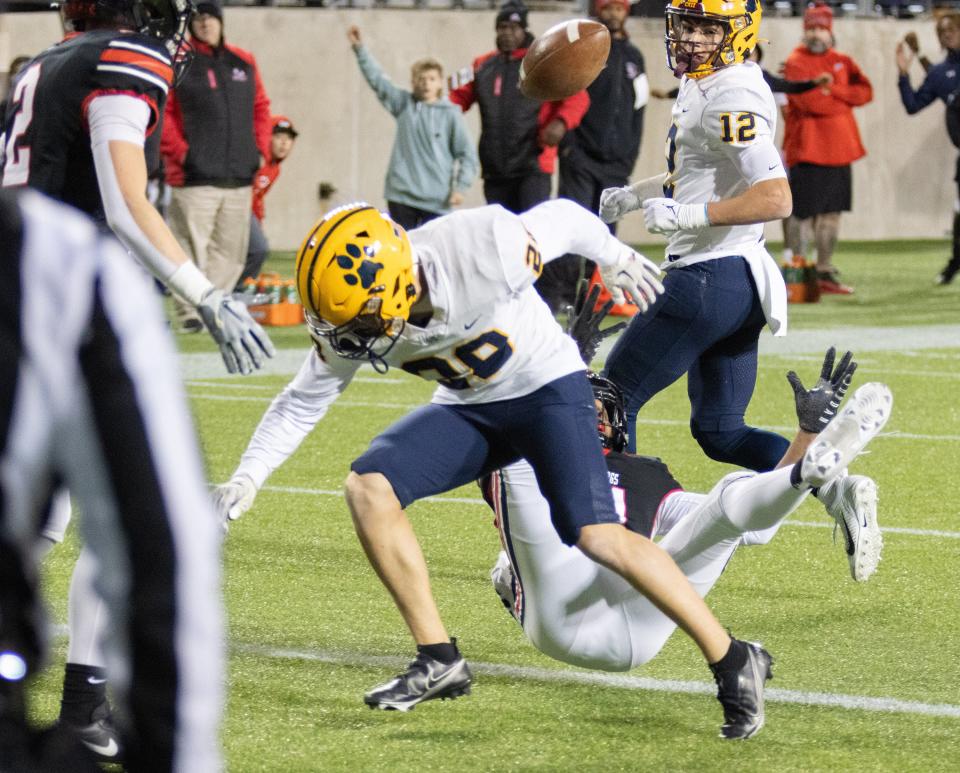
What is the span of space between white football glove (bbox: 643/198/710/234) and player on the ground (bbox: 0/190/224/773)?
12.7 ft

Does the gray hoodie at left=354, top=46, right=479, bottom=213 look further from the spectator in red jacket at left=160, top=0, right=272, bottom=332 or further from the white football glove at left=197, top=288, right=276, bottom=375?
the white football glove at left=197, top=288, right=276, bottom=375

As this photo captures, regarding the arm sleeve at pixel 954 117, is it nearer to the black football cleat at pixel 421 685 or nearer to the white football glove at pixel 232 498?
the black football cleat at pixel 421 685

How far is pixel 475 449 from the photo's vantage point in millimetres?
4027

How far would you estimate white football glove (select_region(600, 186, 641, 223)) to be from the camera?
5.52m

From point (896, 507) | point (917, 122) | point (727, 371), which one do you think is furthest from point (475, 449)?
point (917, 122)

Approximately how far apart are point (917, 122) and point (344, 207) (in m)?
18.4

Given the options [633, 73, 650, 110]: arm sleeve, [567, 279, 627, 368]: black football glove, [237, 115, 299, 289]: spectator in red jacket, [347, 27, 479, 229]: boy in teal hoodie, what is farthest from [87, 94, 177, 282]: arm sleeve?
[633, 73, 650, 110]: arm sleeve

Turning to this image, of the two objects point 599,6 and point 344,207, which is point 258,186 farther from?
point 344,207

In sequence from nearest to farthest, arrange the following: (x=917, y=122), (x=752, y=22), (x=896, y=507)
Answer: (x=752, y=22)
(x=896, y=507)
(x=917, y=122)

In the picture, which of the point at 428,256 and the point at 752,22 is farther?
the point at 752,22

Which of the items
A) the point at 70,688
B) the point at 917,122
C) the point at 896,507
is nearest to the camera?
the point at 70,688

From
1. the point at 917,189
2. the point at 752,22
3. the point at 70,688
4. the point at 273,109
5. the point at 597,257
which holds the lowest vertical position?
the point at 917,189

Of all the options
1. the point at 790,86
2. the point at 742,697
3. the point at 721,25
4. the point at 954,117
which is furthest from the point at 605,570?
the point at 954,117

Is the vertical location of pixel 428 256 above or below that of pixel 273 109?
above
